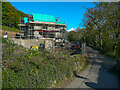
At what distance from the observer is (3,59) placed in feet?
10.3

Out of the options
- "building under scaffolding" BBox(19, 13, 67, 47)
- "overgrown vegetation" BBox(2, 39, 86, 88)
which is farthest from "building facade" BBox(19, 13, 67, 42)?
"overgrown vegetation" BBox(2, 39, 86, 88)

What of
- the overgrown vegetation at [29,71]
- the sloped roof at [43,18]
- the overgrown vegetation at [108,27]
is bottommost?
the overgrown vegetation at [29,71]

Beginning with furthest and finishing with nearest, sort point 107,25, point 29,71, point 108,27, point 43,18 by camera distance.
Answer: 1. point 43,18
2. point 107,25
3. point 108,27
4. point 29,71

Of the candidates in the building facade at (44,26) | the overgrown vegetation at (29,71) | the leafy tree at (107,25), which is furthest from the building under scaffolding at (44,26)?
the overgrown vegetation at (29,71)

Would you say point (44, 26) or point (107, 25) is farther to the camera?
point (44, 26)

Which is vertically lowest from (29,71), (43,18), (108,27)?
(29,71)

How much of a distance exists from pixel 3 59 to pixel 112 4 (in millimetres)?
5901

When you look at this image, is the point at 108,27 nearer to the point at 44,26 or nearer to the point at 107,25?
the point at 107,25

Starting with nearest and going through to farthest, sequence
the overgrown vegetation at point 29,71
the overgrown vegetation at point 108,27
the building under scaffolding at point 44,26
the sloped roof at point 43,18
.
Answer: the overgrown vegetation at point 29,71 < the overgrown vegetation at point 108,27 < the building under scaffolding at point 44,26 < the sloped roof at point 43,18

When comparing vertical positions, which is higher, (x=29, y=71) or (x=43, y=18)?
(x=43, y=18)

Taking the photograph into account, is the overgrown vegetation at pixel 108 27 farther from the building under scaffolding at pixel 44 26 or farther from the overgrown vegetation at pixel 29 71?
the building under scaffolding at pixel 44 26

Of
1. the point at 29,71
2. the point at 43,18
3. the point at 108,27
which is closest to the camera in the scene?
the point at 29,71

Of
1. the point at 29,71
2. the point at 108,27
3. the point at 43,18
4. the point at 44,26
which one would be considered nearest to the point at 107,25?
the point at 108,27

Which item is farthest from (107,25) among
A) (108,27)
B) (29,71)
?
(29,71)
